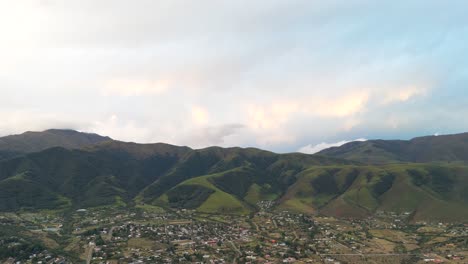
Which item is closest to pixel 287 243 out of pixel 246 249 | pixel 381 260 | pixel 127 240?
pixel 246 249

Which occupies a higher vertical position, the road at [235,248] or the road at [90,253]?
the road at [90,253]

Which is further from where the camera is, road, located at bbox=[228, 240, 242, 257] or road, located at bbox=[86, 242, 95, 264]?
road, located at bbox=[228, 240, 242, 257]

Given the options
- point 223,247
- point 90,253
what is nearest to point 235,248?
point 223,247

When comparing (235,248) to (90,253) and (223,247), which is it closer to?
(223,247)

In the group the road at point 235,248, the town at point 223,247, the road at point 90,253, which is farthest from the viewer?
the road at point 235,248

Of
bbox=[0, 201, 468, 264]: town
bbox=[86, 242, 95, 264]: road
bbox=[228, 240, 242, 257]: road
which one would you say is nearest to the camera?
bbox=[86, 242, 95, 264]: road

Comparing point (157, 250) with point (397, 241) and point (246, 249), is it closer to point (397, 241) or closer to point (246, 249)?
point (246, 249)

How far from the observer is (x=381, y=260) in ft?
494

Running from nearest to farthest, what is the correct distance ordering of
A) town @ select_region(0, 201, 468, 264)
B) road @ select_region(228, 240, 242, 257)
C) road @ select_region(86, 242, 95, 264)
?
1. road @ select_region(86, 242, 95, 264)
2. town @ select_region(0, 201, 468, 264)
3. road @ select_region(228, 240, 242, 257)

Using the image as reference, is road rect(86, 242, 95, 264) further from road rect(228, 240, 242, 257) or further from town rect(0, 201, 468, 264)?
road rect(228, 240, 242, 257)

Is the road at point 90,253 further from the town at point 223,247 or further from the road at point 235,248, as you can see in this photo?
the road at point 235,248

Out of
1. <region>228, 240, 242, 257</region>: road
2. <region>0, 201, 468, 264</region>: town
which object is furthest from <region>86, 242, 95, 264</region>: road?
<region>228, 240, 242, 257</region>: road

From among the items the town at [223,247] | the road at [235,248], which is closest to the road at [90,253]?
the town at [223,247]

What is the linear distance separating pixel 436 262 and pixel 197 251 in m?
106
